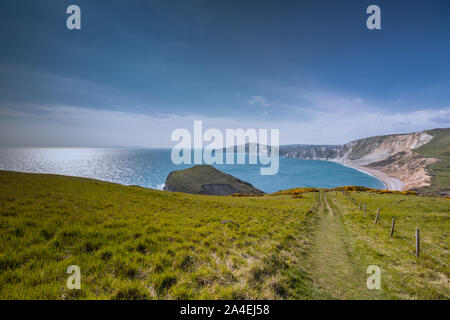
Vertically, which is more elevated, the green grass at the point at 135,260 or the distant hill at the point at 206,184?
the green grass at the point at 135,260

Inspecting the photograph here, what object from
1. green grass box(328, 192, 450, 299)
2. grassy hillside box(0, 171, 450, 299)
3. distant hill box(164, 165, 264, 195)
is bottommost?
distant hill box(164, 165, 264, 195)

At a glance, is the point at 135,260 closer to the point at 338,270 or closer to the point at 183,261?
the point at 183,261

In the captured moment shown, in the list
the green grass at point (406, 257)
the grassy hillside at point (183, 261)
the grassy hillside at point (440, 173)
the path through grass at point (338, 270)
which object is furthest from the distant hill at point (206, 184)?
the grassy hillside at point (440, 173)

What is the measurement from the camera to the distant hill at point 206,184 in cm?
10000

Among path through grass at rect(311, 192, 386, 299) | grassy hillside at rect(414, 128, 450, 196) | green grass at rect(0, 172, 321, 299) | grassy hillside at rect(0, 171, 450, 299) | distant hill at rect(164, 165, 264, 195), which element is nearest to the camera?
green grass at rect(0, 172, 321, 299)

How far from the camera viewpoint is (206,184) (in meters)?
102

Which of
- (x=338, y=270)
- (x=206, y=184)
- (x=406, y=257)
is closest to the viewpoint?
(x=338, y=270)

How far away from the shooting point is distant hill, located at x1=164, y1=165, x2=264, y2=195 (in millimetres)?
100000

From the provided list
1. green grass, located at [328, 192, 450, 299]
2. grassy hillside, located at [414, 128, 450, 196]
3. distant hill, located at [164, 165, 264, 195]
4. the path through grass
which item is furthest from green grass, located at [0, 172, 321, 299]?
grassy hillside, located at [414, 128, 450, 196]

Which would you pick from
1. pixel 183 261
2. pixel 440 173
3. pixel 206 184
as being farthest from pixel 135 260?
pixel 440 173

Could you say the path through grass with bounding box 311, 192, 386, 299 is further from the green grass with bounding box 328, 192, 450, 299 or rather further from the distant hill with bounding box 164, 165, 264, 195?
the distant hill with bounding box 164, 165, 264, 195

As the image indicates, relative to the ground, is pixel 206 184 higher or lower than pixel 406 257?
lower

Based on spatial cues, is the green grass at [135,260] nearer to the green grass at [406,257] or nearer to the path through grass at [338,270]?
the path through grass at [338,270]
